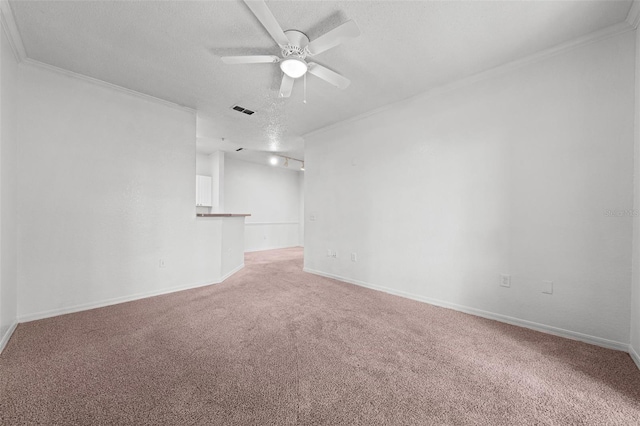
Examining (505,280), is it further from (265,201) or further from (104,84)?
(265,201)

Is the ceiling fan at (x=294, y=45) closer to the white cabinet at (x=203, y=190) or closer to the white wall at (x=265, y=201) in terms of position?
the white cabinet at (x=203, y=190)

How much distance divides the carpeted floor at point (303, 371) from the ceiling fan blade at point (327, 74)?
2350 mm

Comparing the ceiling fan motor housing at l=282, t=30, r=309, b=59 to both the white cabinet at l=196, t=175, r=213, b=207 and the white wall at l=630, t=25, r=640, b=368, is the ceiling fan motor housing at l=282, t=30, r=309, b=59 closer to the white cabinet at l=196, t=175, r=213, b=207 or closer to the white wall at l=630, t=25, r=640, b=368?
the white wall at l=630, t=25, r=640, b=368

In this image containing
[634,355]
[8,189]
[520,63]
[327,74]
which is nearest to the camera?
[634,355]

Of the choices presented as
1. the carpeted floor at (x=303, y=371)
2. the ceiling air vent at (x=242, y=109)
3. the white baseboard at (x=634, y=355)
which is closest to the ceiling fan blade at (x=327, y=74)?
the ceiling air vent at (x=242, y=109)

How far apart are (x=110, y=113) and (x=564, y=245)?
4.94 m

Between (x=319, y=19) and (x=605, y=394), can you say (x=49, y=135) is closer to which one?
(x=319, y=19)

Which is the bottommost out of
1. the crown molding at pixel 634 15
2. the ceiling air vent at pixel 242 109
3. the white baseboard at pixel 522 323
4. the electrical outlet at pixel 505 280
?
the white baseboard at pixel 522 323

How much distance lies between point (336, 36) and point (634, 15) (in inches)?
87.7

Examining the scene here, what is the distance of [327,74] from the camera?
94.7 inches

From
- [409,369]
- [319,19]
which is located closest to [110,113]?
[319,19]

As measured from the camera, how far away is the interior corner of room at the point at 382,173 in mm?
2068

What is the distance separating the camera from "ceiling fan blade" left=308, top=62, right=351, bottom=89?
2.33 meters

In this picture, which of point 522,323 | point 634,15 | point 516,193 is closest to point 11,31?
point 516,193
